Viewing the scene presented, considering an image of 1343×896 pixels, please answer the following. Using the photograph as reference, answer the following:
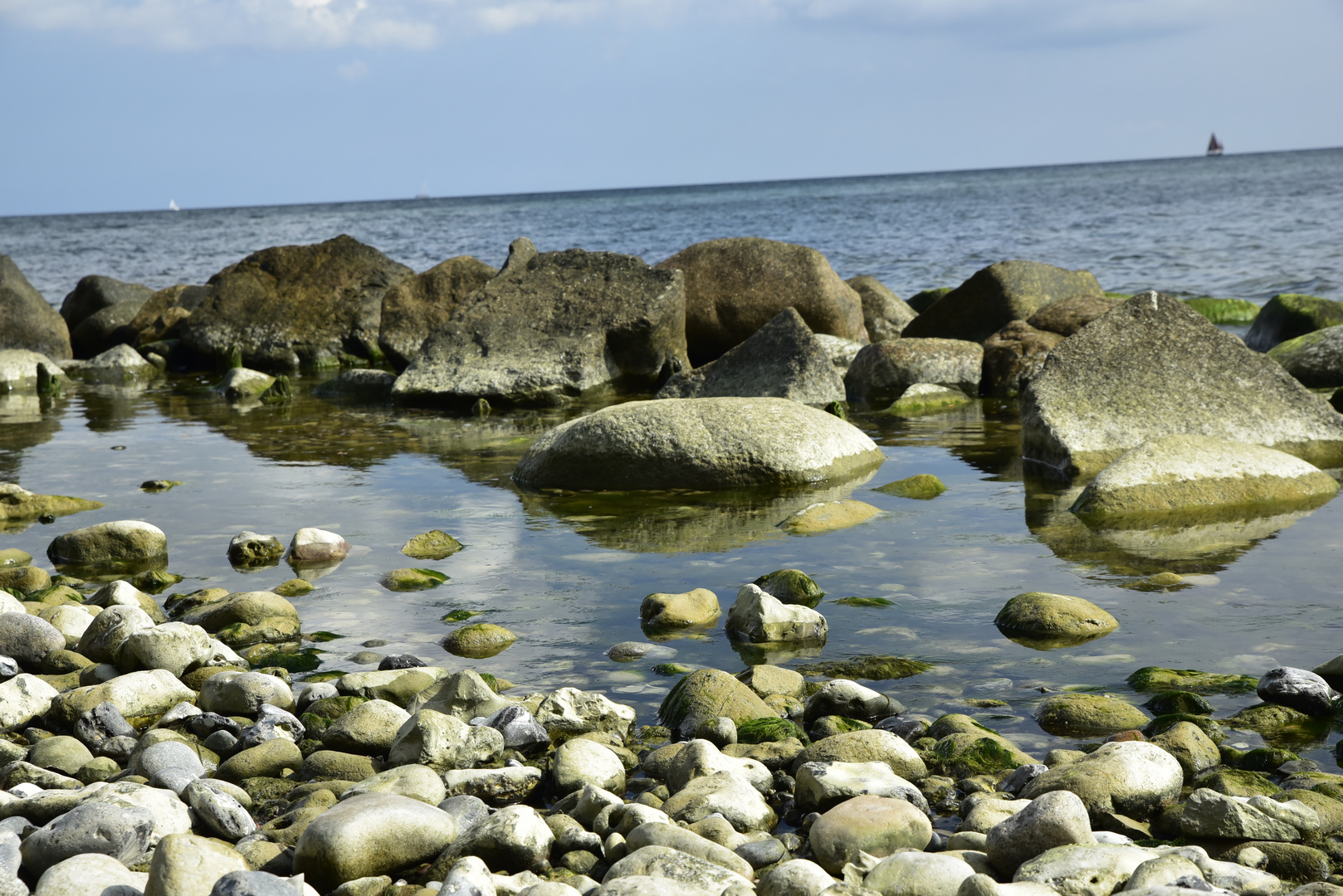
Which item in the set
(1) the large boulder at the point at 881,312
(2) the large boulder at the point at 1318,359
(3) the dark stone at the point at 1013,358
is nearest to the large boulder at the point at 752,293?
(1) the large boulder at the point at 881,312

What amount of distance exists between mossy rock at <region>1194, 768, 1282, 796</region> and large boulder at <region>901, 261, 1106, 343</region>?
922 centimetres

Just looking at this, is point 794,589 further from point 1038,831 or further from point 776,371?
point 776,371

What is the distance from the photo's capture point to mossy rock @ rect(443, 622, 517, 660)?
3.93 meters

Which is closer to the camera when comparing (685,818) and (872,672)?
(685,818)

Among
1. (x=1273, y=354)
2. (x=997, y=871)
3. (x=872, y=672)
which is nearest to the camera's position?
(x=997, y=871)

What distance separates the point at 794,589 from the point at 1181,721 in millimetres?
1612

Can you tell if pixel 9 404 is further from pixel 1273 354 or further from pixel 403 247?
pixel 403 247

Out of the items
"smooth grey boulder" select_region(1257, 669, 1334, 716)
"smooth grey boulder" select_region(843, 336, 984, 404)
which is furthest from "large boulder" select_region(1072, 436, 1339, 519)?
"smooth grey boulder" select_region(843, 336, 984, 404)

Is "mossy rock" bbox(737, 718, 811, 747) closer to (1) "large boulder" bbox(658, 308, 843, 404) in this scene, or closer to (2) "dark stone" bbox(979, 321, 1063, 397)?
(1) "large boulder" bbox(658, 308, 843, 404)

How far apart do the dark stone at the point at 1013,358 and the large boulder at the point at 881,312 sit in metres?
2.81

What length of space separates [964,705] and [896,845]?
0.97 meters

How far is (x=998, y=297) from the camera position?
11.8 m

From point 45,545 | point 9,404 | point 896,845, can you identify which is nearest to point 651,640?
point 896,845

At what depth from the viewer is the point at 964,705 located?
11.0 ft
